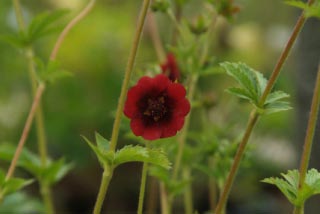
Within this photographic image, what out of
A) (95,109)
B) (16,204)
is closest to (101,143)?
(16,204)

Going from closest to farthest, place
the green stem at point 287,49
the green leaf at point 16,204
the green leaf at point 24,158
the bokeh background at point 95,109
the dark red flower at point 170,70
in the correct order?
the green stem at point 287,49 < the dark red flower at point 170,70 < the green leaf at point 24,158 < the green leaf at point 16,204 < the bokeh background at point 95,109

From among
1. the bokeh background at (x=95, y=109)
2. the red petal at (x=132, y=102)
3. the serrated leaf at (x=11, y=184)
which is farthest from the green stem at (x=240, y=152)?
the bokeh background at (x=95, y=109)

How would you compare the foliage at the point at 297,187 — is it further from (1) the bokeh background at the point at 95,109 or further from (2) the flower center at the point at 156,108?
(1) the bokeh background at the point at 95,109

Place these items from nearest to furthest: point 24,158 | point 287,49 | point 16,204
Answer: point 287,49
point 24,158
point 16,204

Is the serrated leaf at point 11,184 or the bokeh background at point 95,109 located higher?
the bokeh background at point 95,109

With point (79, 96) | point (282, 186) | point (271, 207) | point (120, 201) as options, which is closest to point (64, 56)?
point (79, 96)

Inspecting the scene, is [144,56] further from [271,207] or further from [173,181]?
[173,181]

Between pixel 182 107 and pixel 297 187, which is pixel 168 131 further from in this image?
pixel 297 187
